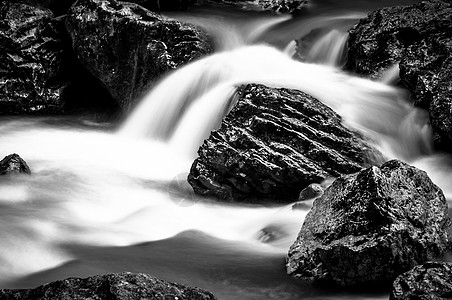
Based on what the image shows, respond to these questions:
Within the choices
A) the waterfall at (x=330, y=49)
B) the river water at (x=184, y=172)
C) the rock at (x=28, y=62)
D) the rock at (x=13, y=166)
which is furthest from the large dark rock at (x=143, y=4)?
the rock at (x=13, y=166)

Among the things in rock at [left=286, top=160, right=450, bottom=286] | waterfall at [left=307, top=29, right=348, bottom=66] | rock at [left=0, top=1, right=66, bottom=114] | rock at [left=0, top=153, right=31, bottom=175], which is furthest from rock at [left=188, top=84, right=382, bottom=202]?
rock at [left=0, top=1, right=66, bottom=114]

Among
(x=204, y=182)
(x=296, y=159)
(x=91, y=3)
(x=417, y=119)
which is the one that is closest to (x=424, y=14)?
(x=417, y=119)

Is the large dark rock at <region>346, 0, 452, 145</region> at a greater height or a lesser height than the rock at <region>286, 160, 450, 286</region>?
greater

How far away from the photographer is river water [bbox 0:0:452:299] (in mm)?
5871

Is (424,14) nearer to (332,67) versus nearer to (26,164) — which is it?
(332,67)

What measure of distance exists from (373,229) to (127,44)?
8.89m

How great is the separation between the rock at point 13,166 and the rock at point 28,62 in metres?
4.39

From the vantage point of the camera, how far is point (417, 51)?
992 centimetres

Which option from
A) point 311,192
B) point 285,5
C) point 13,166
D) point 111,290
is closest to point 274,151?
point 311,192

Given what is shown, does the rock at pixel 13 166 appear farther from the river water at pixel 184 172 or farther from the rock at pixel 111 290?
the rock at pixel 111 290

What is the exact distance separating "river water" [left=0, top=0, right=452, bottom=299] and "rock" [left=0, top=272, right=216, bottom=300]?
1.75 metres

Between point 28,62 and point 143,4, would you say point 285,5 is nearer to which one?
point 143,4

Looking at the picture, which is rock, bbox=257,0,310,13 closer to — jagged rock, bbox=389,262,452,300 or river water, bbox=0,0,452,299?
river water, bbox=0,0,452,299

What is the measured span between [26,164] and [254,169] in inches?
157
